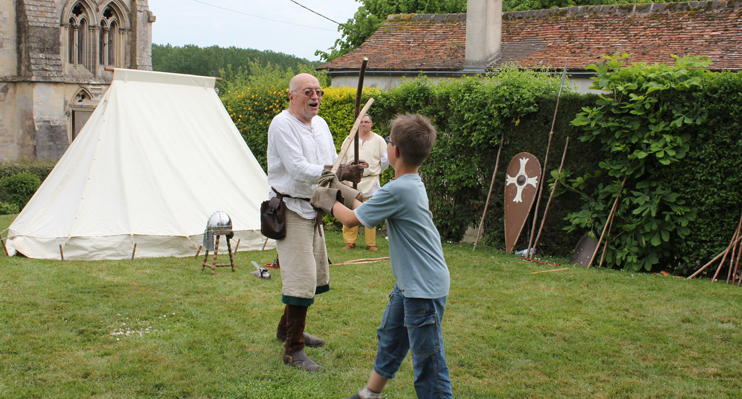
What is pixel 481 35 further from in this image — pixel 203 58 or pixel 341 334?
pixel 203 58

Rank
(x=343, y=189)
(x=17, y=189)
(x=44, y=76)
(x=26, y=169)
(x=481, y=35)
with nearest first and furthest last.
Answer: (x=343, y=189) → (x=481, y=35) → (x=17, y=189) → (x=26, y=169) → (x=44, y=76)

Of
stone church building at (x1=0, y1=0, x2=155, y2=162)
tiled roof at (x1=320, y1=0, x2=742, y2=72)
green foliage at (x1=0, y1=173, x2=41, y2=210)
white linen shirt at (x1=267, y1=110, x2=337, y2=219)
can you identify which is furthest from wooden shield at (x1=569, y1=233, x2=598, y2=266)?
stone church building at (x1=0, y1=0, x2=155, y2=162)

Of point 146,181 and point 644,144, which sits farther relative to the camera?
point 146,181

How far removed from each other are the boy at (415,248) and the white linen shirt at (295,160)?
32.4 inches

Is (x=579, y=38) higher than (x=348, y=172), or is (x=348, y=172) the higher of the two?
(x=579, y=38)

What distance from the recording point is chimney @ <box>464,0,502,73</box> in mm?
13016

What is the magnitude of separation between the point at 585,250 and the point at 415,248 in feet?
16.9

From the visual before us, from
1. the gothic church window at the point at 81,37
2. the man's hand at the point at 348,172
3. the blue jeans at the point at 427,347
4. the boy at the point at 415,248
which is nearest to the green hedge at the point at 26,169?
the gothic church window at the point at 81,37

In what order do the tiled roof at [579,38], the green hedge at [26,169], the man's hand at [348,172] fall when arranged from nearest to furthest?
the man's hand at [348,172] → the tiled roof at [579,38] → the green hedge at [26,169]

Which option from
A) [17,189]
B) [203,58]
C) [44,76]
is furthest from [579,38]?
[203,58]

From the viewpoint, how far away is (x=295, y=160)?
3.63 m

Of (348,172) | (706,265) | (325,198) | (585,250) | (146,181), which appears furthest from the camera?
(146,181)

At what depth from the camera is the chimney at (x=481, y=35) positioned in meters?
13.0

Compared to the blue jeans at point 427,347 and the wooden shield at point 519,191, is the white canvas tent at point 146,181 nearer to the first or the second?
the wooden shield at point 519,191
